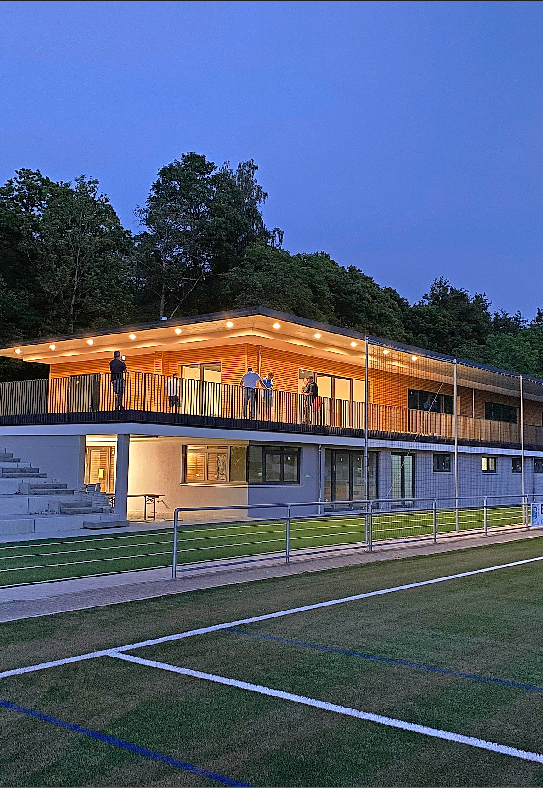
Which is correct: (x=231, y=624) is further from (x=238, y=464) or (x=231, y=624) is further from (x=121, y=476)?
(x=238, y=464)

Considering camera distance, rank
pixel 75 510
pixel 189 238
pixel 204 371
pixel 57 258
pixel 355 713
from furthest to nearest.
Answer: pixel 189 238 → pixel 57 258 → pixel 204 371 → pixel 75 510 → pixel 355 713

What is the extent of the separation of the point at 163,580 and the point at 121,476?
944 cm

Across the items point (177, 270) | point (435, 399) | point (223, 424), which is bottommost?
point (223, 424)

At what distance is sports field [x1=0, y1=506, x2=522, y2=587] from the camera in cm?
1247

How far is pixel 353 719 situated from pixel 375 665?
5.02 ft

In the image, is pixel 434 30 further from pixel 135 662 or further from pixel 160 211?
pixel 160 211

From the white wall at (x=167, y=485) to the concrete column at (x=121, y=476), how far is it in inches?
124

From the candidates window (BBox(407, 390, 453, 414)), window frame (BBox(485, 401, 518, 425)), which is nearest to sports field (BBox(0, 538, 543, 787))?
window (BBox(407, 390, 453, 414))

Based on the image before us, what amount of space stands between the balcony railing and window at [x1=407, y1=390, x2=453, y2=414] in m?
4.33

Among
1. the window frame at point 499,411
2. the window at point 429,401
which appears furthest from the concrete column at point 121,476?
the window frame at point 499,411

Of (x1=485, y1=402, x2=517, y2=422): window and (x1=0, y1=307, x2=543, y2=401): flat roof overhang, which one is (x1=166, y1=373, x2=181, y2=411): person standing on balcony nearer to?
(x1=0, y1=307, x2=543, y2=401): flat roof overhang

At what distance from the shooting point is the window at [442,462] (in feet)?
104

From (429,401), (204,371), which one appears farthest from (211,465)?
(429,401)

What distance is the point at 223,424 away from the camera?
2211 cm
